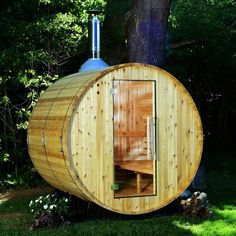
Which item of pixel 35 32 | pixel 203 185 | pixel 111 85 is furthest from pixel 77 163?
pixel 35 32

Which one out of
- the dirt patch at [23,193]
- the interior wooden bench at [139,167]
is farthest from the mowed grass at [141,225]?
the dirt patch at [23,193]

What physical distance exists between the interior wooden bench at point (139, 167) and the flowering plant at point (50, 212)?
4.59 feet

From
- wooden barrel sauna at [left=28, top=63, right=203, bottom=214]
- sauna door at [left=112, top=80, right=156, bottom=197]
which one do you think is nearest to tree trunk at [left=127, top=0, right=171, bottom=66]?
sauna door at [left=112, top=80, right=156, bottom=197]

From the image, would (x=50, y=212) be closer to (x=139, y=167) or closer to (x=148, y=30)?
(x=139, y=167)

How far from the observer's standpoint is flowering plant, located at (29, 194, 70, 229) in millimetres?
8086

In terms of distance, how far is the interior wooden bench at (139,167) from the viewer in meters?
9.10

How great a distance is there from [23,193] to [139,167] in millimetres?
3513

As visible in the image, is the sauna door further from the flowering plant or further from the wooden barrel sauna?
the flowering plant

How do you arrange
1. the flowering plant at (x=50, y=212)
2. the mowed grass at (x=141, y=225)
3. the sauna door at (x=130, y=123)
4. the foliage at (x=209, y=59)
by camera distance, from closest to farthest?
the mowed grass at (x=141, y=225), the flowering plant at (x=50, y=212), the sauna door at (x=130, y=123), the foliage at (x=209, y=59)

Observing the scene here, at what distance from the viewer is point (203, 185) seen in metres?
11.6

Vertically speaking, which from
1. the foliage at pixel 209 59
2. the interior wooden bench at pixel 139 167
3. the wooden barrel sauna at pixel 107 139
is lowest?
the interior wooden bench at pixel 139 167

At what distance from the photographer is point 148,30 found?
1040 centimetres

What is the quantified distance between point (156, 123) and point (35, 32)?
5.14 m

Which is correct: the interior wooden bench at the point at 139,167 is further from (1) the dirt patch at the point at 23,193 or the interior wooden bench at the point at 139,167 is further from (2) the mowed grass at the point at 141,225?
(1) the dirt patch at the point at 23,193
